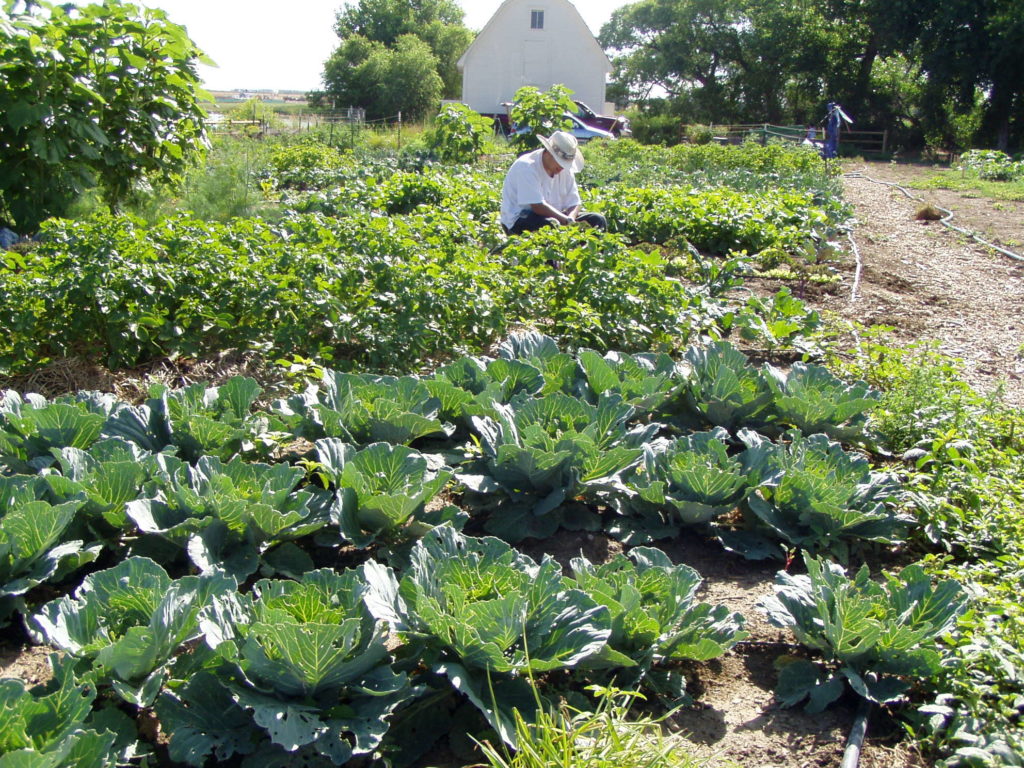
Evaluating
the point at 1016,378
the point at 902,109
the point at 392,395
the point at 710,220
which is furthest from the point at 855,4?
the point at 392,395

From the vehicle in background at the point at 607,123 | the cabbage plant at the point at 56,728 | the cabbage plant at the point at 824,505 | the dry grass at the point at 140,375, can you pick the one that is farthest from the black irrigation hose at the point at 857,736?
the vehicle in background at the point at 607,123

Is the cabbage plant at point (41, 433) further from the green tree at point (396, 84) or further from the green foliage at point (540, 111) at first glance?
the green tree at point (396, 84)

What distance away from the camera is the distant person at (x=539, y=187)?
21.5 ft

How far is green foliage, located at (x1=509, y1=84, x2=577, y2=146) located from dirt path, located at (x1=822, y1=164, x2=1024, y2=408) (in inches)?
164

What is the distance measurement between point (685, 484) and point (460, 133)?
33.6 ft

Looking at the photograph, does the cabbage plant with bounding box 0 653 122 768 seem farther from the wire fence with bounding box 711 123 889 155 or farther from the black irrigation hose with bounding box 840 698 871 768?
the wire fence with bounding box 711 123 889 155

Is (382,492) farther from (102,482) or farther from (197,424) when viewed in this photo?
(102,482)

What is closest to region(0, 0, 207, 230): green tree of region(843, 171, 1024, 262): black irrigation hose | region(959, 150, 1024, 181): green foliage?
region(843, 171, 1024, 262): black irrigation hose

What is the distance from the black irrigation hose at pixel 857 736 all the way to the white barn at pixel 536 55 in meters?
Answer: 39.5

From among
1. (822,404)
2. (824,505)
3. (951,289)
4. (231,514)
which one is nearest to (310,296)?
(231,514)

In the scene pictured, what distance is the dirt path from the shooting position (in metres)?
5.52

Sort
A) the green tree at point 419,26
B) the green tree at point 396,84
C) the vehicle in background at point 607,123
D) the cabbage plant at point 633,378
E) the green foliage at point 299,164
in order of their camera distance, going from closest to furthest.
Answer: the cabbage plant at point 633,378 < the green foliage at point 299,164 < the vehicle in background at point 607,123 < the green tree at point 396,84 < the green tree at point 419,26

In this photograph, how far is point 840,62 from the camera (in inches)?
1480

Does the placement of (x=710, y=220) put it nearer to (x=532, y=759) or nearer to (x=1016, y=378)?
(x=1016, y=378)
